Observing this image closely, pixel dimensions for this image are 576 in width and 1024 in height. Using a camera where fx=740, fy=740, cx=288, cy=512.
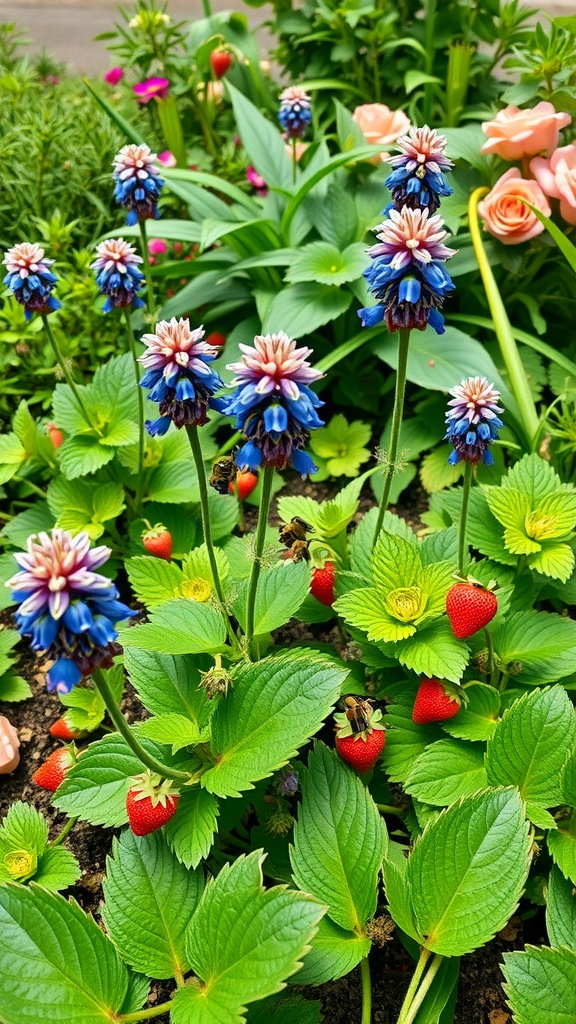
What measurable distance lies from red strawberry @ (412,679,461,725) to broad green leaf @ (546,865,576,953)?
0.26 metres

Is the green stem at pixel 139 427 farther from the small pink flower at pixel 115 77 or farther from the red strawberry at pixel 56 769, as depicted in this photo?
the small pink flower at pixel 115 77

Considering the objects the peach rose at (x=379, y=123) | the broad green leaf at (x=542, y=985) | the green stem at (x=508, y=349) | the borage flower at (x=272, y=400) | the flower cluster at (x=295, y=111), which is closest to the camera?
the borage flower at (x=272, y=400)

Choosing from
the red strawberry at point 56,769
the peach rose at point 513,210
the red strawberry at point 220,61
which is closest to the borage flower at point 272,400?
the red strawberry at point 56,769

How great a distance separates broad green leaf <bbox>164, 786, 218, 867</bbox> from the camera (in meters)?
0.99

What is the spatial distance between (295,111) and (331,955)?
1869mm

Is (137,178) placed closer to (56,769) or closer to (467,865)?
(56,769)

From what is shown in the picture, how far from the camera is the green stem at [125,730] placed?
76 cm

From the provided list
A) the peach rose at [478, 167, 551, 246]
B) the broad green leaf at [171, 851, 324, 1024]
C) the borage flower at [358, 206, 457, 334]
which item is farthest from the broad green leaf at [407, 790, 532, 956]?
the peach rose at [478, 167, 551, 246]

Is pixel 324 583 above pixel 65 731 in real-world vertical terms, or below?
above

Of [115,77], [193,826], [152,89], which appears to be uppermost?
[115,77]

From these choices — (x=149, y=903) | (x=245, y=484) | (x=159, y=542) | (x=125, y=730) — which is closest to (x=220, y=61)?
(x=245, y=484)

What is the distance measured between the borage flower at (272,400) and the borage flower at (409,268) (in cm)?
20

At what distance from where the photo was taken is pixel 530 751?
105 cm

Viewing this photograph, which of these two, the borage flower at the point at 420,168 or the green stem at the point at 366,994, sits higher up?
the borage flower at the point at 420,168
